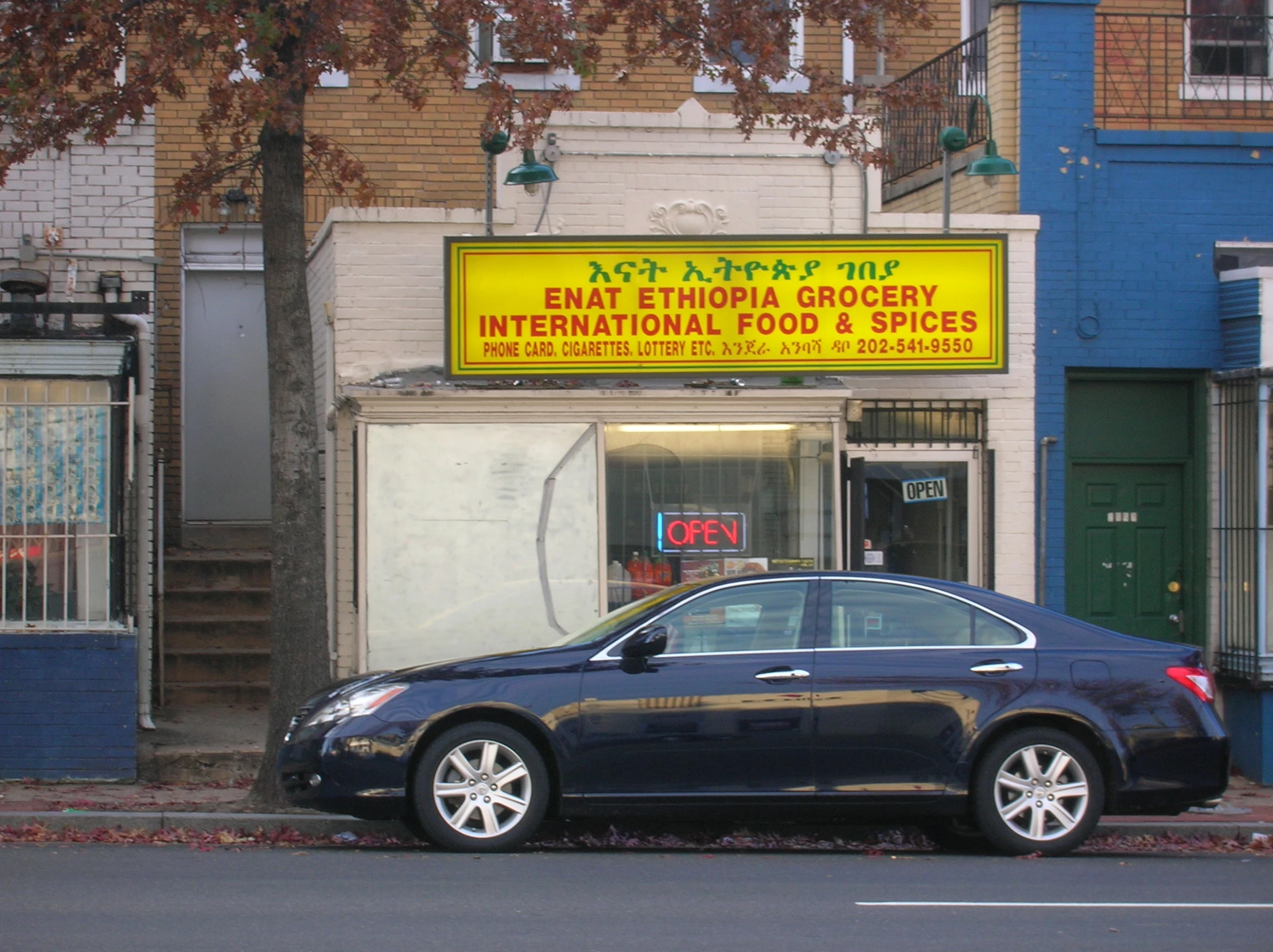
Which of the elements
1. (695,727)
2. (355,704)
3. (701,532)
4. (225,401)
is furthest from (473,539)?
(225,401)

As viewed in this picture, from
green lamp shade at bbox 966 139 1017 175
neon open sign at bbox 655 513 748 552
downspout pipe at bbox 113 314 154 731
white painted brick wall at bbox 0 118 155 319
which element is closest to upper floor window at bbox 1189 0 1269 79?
green lamp shade at bbox 966 139 1017 175

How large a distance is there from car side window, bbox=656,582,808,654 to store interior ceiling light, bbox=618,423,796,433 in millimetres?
3044

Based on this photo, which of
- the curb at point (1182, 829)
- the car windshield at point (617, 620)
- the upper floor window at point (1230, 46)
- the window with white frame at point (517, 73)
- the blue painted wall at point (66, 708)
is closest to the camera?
the car windshield at point (617, 620)

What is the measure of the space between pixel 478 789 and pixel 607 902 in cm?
134

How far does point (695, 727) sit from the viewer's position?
7.93m

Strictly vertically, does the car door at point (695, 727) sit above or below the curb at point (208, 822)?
above

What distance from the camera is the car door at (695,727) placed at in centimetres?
790

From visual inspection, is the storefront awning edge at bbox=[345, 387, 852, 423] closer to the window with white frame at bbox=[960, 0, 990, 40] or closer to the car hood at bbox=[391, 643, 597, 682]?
the car hood at bbox=[391, 643, 597, 682]

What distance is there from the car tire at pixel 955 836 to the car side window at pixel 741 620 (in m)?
1.39

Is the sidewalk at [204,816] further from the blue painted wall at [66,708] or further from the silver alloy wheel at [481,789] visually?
the silver alloy wheel at [481,789]

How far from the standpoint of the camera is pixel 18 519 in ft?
34.0

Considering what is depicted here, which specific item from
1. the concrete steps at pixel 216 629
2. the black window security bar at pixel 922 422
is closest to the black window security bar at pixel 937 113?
the black window security bar at pixel 922 422

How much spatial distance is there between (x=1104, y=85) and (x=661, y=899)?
8399mm

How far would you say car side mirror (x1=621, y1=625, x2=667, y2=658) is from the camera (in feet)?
26.0
